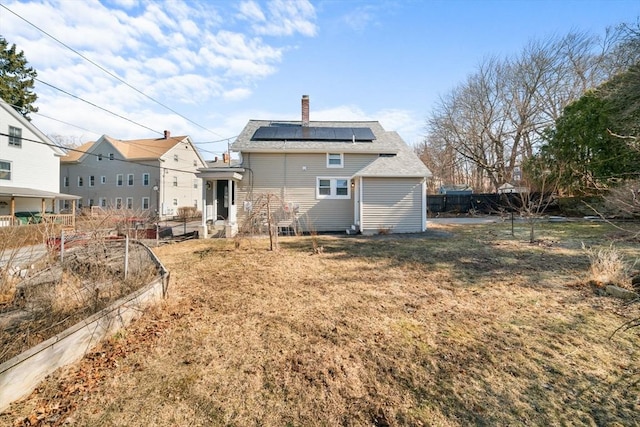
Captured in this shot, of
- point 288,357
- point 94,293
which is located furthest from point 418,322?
point 94,293

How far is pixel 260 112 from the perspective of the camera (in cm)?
1964

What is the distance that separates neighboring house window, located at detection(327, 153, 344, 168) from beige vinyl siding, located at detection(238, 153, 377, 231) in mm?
172

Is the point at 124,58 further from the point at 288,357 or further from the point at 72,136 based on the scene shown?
the point at 72,136

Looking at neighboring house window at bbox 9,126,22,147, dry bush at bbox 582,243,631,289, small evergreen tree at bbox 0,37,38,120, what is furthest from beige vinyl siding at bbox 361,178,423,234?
small evergreen tree at bbox 0,37,38,120

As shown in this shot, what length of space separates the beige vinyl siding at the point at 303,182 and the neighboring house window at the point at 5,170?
1612 cm

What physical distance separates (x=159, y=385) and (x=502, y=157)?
34499 mm

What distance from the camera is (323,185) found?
46.8 ft

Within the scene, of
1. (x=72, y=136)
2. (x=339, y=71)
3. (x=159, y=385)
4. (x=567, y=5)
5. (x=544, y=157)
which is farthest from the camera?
(x=72, y=136)

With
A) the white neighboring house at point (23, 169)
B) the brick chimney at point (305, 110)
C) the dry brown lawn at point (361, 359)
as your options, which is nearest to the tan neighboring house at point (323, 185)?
the brick chimney at point (305, 110)

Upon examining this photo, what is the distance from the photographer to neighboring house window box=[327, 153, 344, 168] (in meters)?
14.2

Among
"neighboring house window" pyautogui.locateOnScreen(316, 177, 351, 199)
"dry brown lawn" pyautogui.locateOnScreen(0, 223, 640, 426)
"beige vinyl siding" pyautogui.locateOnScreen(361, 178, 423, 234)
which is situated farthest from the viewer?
"neighboring house window" pyautogui.locateOnScreen(316, 177, 351, 199)

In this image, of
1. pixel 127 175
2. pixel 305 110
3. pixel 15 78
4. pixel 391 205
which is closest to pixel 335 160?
pixel 391 205

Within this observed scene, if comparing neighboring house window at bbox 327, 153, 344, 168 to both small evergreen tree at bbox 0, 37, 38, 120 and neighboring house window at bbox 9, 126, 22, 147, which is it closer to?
neighboring house window at bbox 9, 126, 22, 147

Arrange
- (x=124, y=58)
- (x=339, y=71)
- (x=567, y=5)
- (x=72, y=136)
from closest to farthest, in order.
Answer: (x=124, y=58), (x=567, y=5), (x=339, y=71), (x=72, y=136)
